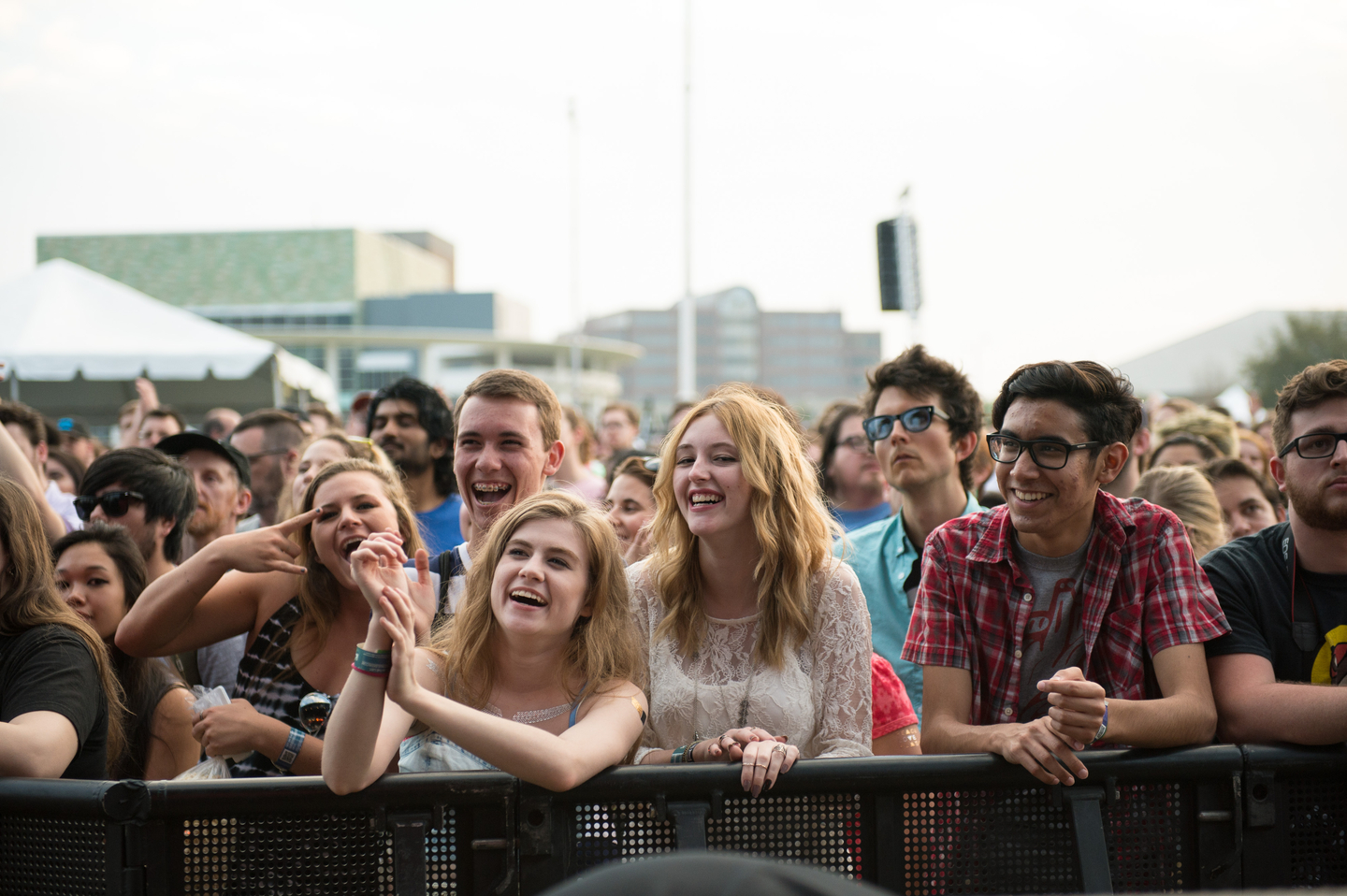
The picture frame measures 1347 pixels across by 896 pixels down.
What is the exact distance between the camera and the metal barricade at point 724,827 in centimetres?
199

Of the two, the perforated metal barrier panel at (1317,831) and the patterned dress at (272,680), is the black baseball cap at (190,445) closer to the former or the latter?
the patterned dress at (272,680)

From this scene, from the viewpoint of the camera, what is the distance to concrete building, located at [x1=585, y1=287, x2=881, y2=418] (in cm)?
14062

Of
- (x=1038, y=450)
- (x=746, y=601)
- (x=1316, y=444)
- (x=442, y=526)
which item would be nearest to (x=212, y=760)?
(x=746, y=601)

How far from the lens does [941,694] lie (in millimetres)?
2643

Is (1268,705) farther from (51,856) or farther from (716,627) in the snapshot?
(51,856)

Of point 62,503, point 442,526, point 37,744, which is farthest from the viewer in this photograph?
point 62,503

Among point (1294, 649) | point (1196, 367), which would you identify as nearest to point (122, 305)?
point (1294, 649)

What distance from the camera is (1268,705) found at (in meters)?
2.35

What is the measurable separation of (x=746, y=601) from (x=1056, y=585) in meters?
0.83

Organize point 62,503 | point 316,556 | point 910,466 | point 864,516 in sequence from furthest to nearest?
1. point 62,503
2. point 864,516
3. point 910,466
4. point 316,556

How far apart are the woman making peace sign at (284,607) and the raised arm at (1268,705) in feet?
7.57

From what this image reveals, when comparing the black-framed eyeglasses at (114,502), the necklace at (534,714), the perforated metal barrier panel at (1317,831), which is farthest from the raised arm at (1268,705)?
the black-framed eyeglasses at (114,502)

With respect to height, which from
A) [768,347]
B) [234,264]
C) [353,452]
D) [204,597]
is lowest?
[204,597]

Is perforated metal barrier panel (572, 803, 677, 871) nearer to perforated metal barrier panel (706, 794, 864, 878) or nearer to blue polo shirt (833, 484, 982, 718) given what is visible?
perforated metal barrier panel (706, 794, 864, 878)
